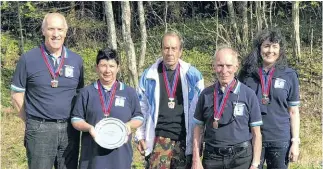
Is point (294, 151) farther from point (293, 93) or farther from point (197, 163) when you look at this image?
point (197, 163)

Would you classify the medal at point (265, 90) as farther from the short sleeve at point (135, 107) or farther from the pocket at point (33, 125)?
the pocket at point (33, 125)

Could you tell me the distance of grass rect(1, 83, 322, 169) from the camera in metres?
7.67

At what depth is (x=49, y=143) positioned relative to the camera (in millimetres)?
4418

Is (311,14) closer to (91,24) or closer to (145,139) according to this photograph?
(91,24)

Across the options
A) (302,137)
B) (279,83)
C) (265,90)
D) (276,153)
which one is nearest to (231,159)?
(276,153)

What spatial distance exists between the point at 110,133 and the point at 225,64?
1240 mm

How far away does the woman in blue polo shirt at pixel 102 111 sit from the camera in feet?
13.8

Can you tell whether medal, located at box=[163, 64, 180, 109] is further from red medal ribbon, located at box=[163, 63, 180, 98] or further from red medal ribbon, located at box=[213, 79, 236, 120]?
red medal ribbon, located at box=[213, 79, 236, 120]

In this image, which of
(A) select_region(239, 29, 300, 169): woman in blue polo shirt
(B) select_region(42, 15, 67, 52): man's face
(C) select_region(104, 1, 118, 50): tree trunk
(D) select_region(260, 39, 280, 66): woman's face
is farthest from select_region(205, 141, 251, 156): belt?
(C) select_region(104, 1, 118, 50): tree trunk

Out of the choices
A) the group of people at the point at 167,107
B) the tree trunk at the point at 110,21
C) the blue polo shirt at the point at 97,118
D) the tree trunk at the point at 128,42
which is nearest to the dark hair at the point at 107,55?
the group of people at the point at 167,107

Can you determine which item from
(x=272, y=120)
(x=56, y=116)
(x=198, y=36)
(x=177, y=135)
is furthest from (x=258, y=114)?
(x=198, y=36)

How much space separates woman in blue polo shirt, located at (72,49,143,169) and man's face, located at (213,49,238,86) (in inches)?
37.2

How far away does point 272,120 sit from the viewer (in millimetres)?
4305

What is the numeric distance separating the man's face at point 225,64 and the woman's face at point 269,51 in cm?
52
